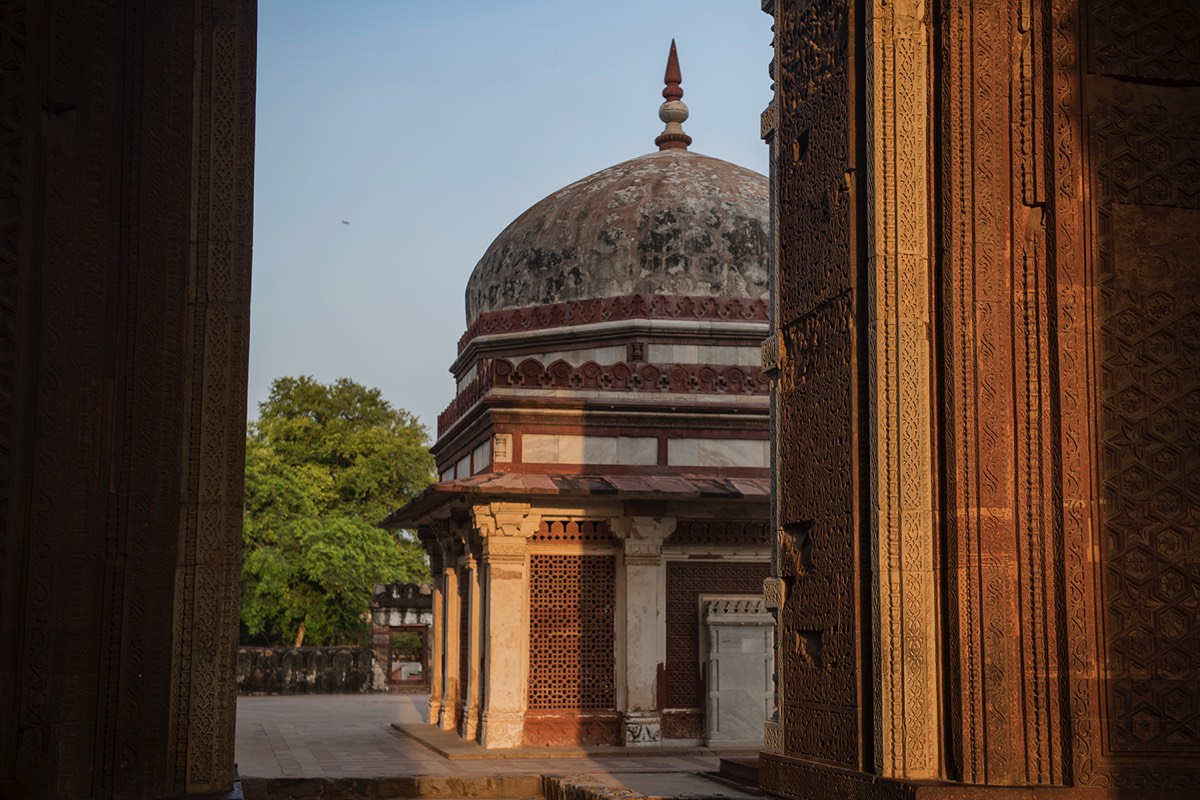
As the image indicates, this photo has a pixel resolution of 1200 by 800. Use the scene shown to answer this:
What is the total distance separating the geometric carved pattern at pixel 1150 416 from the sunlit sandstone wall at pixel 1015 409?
10 mm

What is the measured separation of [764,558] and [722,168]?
6.16 m

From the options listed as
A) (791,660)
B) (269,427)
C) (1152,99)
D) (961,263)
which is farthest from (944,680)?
(269,427)

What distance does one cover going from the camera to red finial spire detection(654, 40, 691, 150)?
20719mm

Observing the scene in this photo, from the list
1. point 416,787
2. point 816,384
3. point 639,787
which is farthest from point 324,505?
point 816,384

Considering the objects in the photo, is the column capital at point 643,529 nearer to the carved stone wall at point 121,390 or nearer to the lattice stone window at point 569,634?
the lattice stone window at point 569,634

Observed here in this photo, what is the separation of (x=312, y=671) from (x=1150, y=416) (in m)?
24.1

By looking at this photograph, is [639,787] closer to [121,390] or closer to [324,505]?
[121,390]

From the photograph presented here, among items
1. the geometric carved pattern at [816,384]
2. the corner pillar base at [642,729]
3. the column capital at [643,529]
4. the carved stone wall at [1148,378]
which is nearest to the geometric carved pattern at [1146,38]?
the carved stone wall at [1148,378]

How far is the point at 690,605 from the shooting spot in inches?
627

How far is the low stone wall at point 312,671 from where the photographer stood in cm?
2855

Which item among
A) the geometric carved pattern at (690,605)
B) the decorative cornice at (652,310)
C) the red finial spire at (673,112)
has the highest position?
the red finial spire at (673,112)

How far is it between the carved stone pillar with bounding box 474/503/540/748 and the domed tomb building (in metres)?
0.02

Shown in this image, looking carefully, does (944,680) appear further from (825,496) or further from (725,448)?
(725,448)

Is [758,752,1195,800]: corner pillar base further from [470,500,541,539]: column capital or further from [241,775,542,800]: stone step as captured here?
[470,500,541,539]: column capital
